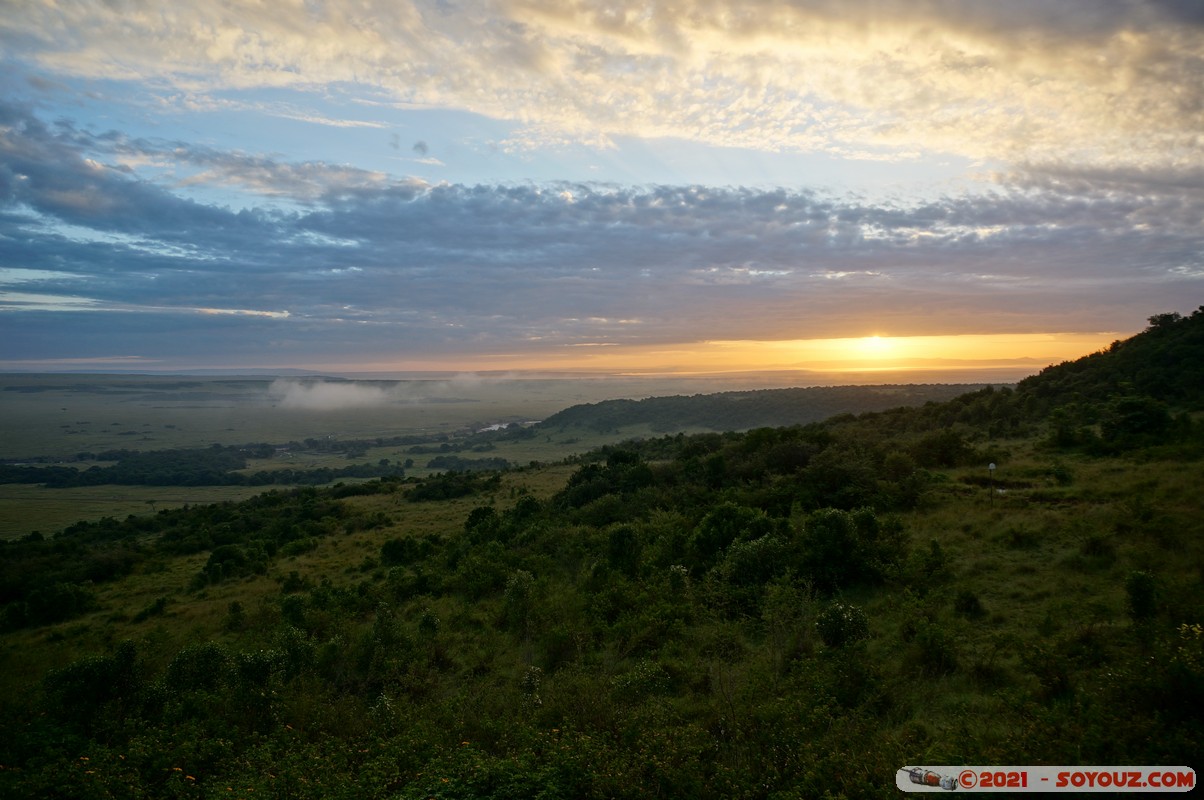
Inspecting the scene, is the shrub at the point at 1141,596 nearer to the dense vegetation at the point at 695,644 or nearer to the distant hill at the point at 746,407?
the dense vegetation at the point at 695,644

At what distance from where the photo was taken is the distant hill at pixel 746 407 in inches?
3674

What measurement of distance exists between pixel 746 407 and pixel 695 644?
102 m

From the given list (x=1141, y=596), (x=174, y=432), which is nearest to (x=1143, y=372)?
(x=1141, y=596)

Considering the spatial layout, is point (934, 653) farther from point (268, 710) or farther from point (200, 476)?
point (200, 476)

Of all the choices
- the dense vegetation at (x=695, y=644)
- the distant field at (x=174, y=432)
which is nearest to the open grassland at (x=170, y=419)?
the distant field at (x=174, y=432)

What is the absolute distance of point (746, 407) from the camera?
11119cm

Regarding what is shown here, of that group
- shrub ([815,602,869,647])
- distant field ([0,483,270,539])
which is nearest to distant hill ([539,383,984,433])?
distant field ([0,483,270,539])

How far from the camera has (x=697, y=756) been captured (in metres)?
7.80

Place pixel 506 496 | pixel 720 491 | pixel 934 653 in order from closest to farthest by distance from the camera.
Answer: pixel 934 653 < pixel 720 491 < pixel 506 496

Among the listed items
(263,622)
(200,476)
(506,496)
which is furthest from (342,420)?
(263,622)

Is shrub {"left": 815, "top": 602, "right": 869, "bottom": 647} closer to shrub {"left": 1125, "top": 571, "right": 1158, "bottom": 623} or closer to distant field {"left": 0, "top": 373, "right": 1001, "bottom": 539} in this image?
shrub {"left": 1125, "top": 571, "right": 1158, "bottom": 623}

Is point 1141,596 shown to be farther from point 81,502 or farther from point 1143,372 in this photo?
point 81,502

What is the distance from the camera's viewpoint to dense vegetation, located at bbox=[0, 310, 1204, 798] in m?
7.54

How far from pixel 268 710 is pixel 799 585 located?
Answer: 11717mm
